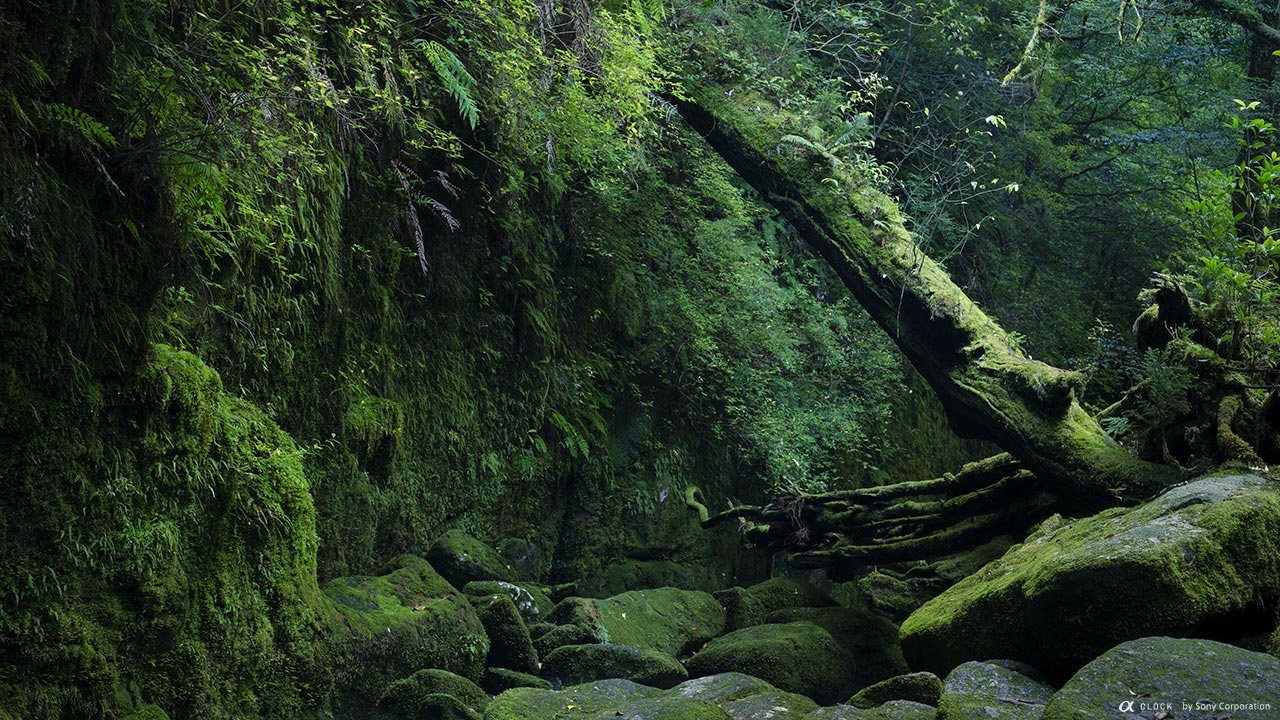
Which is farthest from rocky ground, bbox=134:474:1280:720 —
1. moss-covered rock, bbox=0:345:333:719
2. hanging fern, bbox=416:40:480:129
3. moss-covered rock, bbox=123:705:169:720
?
hanging fern, bbox=416:40:480:129

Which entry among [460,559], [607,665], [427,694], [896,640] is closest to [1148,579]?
[607,665]

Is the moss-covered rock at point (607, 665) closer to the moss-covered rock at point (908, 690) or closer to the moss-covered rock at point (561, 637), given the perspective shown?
the moss-covered rock at point (561, 637)

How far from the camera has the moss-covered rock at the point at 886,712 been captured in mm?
4520

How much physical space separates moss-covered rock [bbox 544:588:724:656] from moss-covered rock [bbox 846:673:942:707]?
230cm

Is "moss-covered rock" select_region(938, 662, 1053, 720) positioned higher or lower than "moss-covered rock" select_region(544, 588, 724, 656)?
higher

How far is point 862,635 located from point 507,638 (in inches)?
129

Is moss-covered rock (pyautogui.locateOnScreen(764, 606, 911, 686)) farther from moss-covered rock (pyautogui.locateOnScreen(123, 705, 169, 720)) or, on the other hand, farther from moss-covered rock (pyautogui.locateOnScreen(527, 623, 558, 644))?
moss-covered rock (pyautogui.locateOnScreen(123, 705, 169, 720))

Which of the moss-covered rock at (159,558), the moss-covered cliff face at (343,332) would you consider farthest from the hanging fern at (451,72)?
the moss-covered rock at (159,558)

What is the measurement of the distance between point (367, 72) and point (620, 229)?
3.80 m

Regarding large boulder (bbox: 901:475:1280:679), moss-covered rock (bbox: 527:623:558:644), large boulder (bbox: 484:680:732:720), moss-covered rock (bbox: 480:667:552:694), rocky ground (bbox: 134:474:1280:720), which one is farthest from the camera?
moss-covered rock (bbox: 527:623:558:644)

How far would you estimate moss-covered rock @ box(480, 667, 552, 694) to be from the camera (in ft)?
19.4

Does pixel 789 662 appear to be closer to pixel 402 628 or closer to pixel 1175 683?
pixel 402 628

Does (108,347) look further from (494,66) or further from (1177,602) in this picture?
(1177,602)

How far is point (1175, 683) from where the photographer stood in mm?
3229
